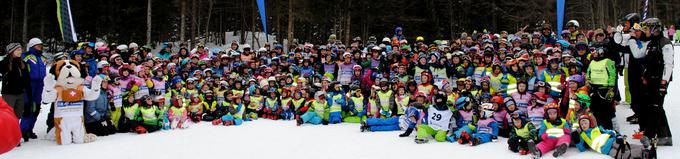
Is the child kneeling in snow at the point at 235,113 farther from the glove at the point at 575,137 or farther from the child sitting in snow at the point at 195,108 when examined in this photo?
the glove at the point at 575,137

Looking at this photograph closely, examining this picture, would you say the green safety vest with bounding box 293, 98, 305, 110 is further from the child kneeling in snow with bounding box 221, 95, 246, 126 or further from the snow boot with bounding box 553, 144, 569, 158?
the snow boot with bounding box 553, 144, 569, 158

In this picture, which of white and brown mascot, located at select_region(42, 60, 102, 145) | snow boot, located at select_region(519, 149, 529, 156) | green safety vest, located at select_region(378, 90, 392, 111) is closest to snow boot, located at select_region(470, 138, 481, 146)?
snow boot, located at select_region(519, 149, 529, 156)

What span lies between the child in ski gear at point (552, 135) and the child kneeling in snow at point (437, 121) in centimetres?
160

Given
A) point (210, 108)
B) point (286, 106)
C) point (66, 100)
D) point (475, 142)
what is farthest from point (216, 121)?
point (475, 142)

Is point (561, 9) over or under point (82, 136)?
over

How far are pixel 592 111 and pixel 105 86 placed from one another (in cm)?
850

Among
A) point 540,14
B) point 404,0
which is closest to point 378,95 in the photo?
point 404,0

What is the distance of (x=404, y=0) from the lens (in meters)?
34.0

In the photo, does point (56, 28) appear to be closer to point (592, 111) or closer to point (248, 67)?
point (248, 67)

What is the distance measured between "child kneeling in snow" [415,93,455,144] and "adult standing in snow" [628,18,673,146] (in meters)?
2.86

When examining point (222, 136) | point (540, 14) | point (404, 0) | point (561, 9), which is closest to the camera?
point (222, 136)

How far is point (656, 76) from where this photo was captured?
7.01 m

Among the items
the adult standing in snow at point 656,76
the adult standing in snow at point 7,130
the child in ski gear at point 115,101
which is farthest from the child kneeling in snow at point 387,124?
the adult standing in snow at point 7,130

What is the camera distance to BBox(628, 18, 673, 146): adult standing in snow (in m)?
7.00
